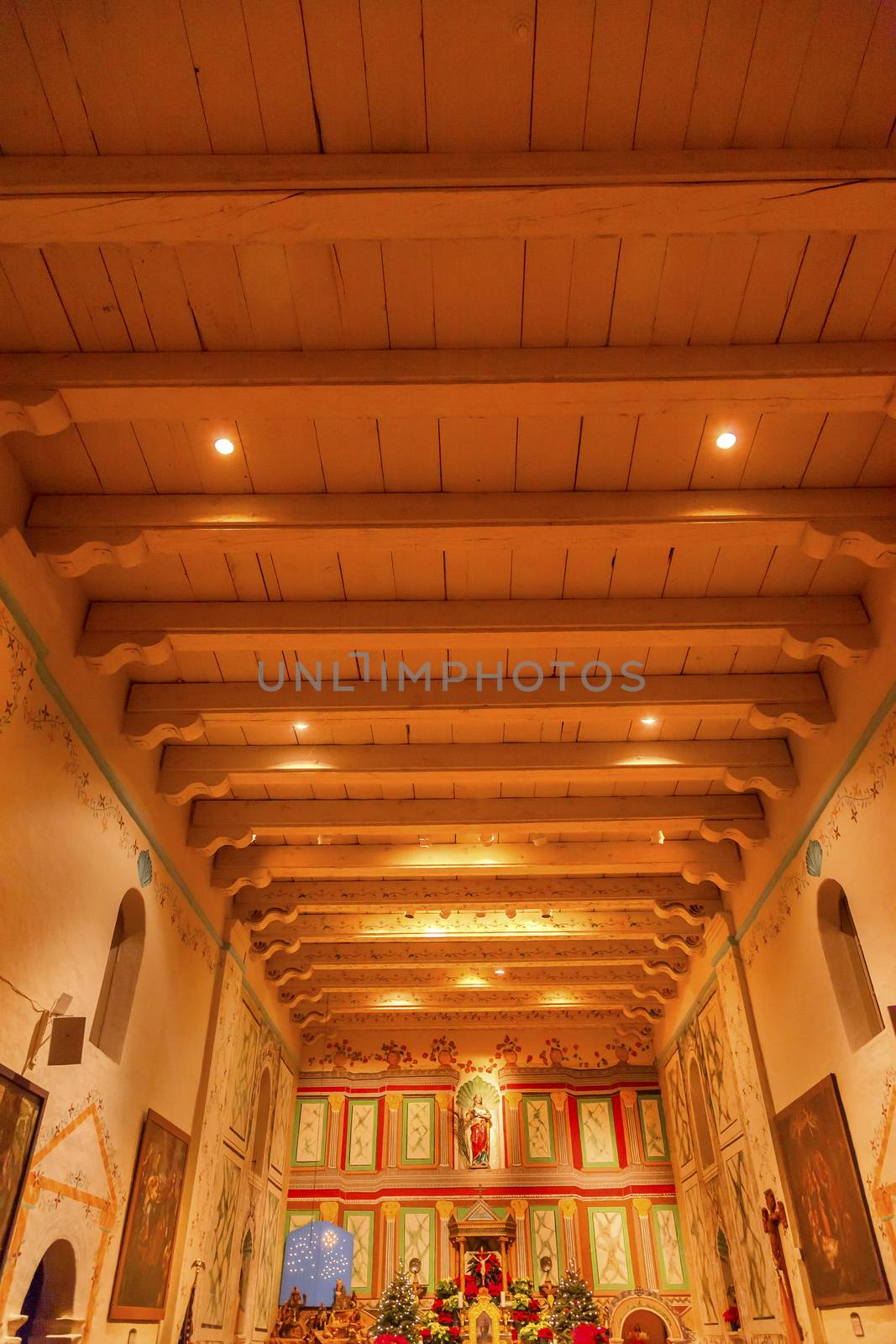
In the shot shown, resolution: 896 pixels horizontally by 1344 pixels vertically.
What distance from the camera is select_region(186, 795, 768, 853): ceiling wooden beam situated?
8.87 m

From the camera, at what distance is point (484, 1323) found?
12.1 meters

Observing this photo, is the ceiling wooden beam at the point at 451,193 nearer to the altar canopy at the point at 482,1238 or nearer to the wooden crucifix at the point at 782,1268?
the wooden crucifix at the point at 782,1268

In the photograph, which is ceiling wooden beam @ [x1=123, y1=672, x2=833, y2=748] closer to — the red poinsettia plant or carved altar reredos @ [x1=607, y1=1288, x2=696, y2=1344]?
the red poinsettia plant

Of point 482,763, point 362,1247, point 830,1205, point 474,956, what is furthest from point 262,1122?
point 830,1205

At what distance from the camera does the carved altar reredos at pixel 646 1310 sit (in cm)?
1252

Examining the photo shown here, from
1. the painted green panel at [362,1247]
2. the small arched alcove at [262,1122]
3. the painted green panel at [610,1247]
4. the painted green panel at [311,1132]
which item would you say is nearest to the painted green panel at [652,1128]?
the painted green panel at [610,1247]

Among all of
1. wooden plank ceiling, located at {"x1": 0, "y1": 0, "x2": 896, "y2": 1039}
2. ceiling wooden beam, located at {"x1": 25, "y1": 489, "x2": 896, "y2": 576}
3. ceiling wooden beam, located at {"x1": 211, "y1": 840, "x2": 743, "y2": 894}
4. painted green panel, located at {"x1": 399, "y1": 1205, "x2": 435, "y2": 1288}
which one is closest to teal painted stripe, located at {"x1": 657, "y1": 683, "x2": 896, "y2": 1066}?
wooden plank ceiling, located at {"x1": 0, "y1": 0, "x2": 896, "y2": 1039}

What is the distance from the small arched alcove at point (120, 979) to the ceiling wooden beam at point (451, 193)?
5.05m

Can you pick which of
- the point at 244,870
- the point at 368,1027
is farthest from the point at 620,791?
the point at 368,1027

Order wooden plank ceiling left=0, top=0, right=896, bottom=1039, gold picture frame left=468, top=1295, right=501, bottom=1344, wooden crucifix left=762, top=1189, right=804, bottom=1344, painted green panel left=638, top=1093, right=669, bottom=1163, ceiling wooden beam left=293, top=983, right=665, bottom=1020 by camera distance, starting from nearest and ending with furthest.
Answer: wooden plank ceiling left=0, top=0, right=896, bottom=1039, wooden crucifix left=762, top=1189, right=804, bottom=1344, gold picture frame left=468, top=1295, right=501, bottom=1344, ceiling wooden beam left=293, top=983, right=665, bottom=1020, painted green panel left=638, top=1093, right=669, bottom=1163

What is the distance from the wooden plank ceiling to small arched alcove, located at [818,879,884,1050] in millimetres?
1072

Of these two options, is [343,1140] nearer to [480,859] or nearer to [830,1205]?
[480,859]

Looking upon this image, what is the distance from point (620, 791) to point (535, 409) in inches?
196

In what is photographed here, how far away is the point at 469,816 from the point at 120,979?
3364 millimetres
